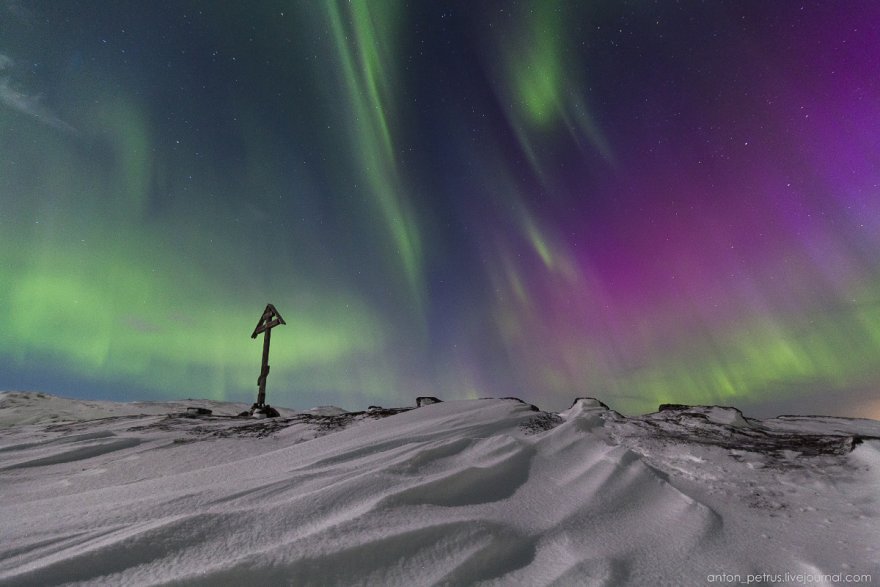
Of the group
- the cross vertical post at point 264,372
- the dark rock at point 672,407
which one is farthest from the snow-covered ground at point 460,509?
the cross vertical post at point 264,372

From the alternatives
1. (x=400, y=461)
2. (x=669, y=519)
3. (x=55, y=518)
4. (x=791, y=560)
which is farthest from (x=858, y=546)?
(x=55, y=518)

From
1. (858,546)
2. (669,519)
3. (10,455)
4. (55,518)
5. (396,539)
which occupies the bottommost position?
(858,546)

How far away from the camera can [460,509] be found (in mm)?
2377

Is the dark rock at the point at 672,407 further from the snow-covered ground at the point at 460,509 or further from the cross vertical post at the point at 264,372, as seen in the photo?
the cross vertical post at the point at 264,372

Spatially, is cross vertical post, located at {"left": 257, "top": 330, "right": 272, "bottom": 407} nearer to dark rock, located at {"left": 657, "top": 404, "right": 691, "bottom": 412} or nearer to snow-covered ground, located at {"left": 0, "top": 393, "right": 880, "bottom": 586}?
snow-covered ground, located at {"left": 0, "top": 393, "right": 880, "bottom": 586}

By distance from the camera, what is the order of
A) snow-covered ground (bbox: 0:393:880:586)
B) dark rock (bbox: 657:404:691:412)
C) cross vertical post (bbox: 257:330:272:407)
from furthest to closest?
cross vertical post (bbox: 257:330:272:407), dark rock (bbox: 657:404:691:412), snow-covered ground (bbox: 0:393:880:586)

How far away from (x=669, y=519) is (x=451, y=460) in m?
1.46

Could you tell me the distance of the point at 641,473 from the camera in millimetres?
3031

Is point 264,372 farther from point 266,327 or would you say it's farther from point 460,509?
point 460,509

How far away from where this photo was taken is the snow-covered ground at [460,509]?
182cm

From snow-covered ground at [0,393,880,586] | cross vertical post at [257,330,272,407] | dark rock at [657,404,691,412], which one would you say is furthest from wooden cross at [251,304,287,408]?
dark rock at [657,404,691,412]

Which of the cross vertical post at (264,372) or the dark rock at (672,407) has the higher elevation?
the cross vertical post at (264,372)

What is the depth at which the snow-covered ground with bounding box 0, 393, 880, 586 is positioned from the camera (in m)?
1.82

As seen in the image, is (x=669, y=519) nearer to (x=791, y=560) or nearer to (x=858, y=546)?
(x=791, y=560)
